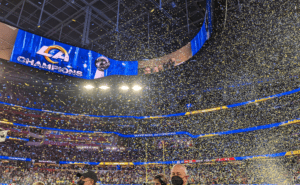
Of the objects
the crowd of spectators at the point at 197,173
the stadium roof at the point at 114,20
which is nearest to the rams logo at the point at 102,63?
the stadium roof at the point at 114,20

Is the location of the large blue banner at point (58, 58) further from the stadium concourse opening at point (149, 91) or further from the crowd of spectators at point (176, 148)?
the crowd of spectators at point (176, 148)

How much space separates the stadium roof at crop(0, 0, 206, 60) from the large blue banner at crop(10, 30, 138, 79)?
43.0 inches

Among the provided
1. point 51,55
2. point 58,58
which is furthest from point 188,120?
point 51,55

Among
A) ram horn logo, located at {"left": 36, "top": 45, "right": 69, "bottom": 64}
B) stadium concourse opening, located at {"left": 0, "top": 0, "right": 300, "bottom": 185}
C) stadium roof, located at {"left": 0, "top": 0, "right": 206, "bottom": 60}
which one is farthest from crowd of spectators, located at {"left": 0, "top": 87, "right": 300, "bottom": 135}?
ram horn logo, located at {"left": 36, "top": 45, "right": 69, "bottom": 64}

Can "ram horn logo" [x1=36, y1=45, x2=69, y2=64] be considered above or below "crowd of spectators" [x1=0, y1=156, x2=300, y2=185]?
above

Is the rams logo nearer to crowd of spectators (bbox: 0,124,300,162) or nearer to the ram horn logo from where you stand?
the ram horn logo

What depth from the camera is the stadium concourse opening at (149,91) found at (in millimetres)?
10984

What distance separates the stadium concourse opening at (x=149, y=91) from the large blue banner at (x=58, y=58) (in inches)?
2.4

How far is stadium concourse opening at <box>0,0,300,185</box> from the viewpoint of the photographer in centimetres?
1098

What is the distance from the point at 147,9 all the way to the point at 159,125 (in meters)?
17.8

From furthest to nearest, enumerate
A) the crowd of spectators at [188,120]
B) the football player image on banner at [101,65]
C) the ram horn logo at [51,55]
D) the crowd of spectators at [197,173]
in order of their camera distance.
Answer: the crowd of spectators at [188,120]
the crowd of spectators at [197,173]
the football player image on banner at [101,65]
the ram horn logo at [51,55]

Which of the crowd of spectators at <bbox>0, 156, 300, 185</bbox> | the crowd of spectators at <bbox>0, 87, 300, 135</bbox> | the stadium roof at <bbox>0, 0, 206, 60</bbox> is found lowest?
the crowd of spectators at <bbox>0, 156, 300, 185</bbox>

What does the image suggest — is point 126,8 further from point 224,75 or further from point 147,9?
point 224,75

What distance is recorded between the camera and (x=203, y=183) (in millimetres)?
18797
